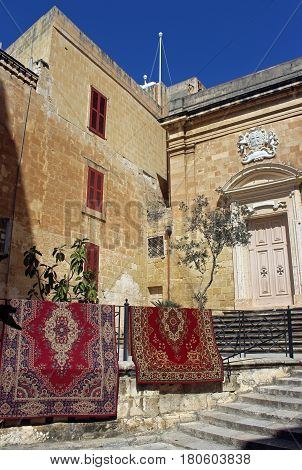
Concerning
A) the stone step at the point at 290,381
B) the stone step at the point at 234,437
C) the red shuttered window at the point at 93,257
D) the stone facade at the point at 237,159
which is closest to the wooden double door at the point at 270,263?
the stone facade at the point at 237,159

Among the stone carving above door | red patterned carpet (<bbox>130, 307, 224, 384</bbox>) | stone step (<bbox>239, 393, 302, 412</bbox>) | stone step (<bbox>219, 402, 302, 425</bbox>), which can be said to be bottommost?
stone step (<bbox>219, 402, 302, 425</bbox>)

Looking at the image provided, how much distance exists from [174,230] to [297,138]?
4.93 m

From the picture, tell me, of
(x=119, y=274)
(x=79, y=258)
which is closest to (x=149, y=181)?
(x=119, y=274)

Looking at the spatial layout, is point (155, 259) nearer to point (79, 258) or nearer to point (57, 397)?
point (79, 258)

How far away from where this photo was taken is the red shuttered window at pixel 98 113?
14.0 meters

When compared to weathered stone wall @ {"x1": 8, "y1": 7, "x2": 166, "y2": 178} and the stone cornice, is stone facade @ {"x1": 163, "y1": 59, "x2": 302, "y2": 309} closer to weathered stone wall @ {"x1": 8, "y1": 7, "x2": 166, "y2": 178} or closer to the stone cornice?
weathered stone wall @ {"x1": 8, "y1": 7, "x2": 166, "y2": 178}

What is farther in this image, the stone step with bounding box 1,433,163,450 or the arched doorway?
the arched doorway

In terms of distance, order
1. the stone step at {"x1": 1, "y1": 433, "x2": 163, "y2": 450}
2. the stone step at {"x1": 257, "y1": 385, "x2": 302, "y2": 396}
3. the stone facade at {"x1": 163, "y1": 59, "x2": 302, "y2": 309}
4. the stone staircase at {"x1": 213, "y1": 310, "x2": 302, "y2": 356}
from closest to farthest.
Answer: the stone step at {"x1": 1, "y1": 433, "x2": 163, "y2": 450} < the stone step at {"x1": 257, "y1": 385, "x2": 302, "y2": 396} < the stone staircase at {"x1": 213, "y1": 310, "x2": 302, "y2": 356} < the stone facade at {"x1": 163, "y1": 59, "x2": 302, "y2": 309}

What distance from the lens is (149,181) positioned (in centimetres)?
1662

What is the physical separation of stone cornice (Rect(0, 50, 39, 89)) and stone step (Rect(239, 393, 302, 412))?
10022 mm

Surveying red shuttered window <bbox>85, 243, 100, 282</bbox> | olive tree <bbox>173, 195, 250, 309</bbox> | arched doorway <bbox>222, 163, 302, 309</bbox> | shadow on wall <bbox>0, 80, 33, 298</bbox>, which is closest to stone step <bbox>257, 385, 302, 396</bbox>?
olive tree <bbox>173, 195, 250, 309</bbox>

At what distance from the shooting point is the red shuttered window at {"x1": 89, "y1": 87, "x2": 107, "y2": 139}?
13971 mm

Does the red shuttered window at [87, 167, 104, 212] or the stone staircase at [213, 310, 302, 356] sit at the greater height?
the red shuttered window at [87, 167, 104, 212]

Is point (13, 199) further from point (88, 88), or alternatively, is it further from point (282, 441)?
point (282, 441)
